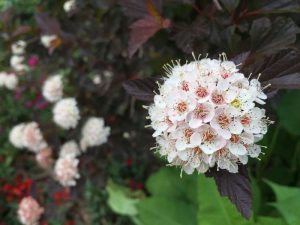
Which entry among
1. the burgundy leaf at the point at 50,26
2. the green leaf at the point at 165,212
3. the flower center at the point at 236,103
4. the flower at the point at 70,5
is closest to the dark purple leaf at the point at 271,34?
the flower center at the point at 236,103

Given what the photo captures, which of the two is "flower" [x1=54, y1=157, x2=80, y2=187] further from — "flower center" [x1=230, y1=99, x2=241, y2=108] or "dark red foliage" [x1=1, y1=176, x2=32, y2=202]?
"flower center" [x1=230, y1=99, x2=241, y2=108]

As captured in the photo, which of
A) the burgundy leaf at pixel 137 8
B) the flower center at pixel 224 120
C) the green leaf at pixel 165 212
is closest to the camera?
the flower center at pixel 224 120

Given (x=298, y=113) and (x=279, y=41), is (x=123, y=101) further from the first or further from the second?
(x=279, y=41)

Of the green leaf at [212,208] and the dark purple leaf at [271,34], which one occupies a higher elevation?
the dark purple leaf at [271,34]

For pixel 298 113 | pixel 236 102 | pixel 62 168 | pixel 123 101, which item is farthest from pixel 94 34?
pixel 236 102

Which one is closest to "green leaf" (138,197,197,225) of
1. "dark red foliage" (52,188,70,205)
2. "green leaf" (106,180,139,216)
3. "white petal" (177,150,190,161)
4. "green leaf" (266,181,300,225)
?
"green leaf" (106,180,139,216)

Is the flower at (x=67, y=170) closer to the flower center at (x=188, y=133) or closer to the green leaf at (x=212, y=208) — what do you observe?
the green leaf at (x=212, y=208)

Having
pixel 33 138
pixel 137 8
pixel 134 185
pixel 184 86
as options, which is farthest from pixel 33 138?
pixel 184 86
